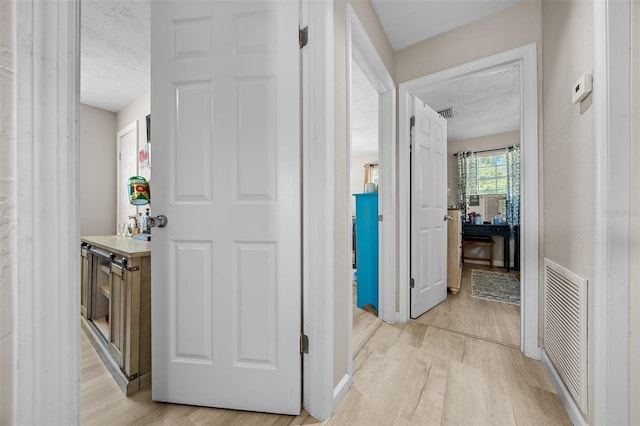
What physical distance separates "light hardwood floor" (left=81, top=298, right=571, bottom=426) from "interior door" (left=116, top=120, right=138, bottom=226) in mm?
2147

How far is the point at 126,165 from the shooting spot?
346cm

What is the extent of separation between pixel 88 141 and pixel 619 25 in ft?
16.1

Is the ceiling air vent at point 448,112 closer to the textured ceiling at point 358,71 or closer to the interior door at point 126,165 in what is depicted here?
the textured ceiling at point 358,71

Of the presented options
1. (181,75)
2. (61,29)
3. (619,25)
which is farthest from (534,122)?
(61,29)

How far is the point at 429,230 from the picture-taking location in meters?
2.47

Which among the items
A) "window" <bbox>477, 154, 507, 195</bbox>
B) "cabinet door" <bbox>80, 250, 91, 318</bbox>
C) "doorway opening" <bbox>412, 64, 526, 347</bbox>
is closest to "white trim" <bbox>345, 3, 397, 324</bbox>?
"doorway opening" <bbox>412, 64, 526, 347</bbox>

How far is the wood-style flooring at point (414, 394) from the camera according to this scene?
46.3 inches

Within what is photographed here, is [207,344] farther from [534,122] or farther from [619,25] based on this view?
[534,122]

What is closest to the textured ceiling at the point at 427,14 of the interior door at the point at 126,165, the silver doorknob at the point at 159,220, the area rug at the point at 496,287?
the silver doorknob at the point at 159,220

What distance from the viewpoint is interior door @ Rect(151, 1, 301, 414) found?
3.90ft

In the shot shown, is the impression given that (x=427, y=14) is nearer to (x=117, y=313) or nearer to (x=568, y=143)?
(x=568, y=143)

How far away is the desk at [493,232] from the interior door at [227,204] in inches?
172

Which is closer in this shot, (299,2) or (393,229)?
(299,2)

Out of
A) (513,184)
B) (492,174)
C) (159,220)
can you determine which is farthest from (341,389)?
(492,174)
